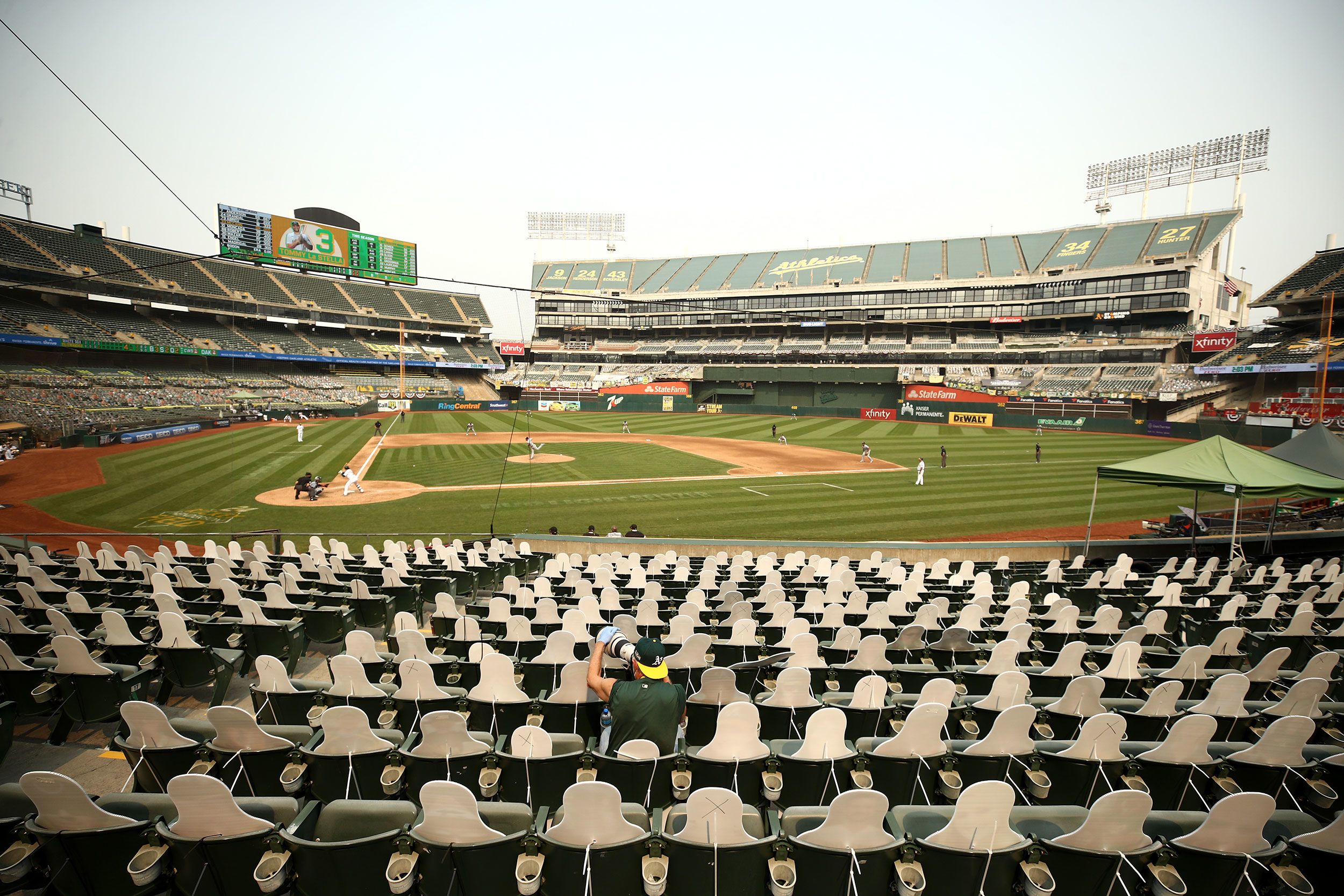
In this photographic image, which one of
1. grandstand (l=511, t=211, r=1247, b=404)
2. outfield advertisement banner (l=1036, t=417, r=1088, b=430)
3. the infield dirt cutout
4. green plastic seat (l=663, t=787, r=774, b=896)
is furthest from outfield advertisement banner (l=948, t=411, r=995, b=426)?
green plastic seat (l=663, t=787, r=774, b=896)

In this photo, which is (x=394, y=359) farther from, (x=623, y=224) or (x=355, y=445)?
(x=623, y=224)

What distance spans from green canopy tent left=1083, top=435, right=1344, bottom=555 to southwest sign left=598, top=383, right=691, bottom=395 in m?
58.5

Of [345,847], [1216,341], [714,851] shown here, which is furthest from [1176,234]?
[345,847]

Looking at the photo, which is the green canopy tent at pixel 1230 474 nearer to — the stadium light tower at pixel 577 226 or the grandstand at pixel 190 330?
the grandstand at pixel 190 330

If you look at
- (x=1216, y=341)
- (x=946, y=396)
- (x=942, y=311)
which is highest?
(x=942, y=311)

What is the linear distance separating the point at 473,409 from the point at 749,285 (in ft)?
144

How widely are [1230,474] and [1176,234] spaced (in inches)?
2971

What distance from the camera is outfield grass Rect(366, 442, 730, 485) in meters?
28.3

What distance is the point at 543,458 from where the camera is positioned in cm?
3459

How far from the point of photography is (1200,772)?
4672 mm

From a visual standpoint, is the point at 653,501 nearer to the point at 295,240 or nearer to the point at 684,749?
the point at 684,749

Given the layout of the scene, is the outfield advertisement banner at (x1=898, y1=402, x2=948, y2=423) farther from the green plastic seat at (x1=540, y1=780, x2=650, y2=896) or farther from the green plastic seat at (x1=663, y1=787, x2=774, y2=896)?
the green plastic seat at (x1=540, y1=780, x2=650, y2=896)

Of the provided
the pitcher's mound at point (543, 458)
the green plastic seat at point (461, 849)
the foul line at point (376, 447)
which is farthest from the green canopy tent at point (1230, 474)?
the foul line at point (376, 447)

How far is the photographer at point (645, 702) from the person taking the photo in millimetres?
4414
